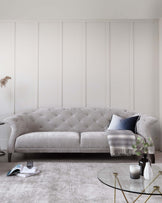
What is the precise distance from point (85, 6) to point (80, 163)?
9.78ft

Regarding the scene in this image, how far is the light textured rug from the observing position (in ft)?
7.20

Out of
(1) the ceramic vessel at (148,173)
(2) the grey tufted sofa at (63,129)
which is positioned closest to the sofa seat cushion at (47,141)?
(2) the grey tufted sofa at (63,129)

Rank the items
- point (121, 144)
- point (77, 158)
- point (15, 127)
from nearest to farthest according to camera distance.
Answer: point (121, 144), point (15, 127), point (77, 158)

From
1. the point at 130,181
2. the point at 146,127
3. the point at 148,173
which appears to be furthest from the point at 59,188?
the point at 146,127

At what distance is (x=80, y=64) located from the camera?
4.78 metres

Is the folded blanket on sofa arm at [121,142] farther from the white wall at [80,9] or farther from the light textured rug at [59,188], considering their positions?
the white wall at [80,9]

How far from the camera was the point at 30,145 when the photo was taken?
11.9 ft

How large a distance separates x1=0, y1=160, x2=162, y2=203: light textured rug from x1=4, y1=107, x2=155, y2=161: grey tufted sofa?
43 centimetres

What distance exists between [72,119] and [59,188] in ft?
6.52

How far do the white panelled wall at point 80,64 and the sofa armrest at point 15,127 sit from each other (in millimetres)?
804

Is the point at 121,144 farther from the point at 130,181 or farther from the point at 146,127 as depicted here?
the point at 130,181

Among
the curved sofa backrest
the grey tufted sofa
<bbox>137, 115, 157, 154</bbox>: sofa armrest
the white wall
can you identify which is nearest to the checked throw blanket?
the grey tufted sofa

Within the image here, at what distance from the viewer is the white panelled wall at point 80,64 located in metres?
4.75

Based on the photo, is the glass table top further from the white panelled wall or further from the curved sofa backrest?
the white panelled wall
